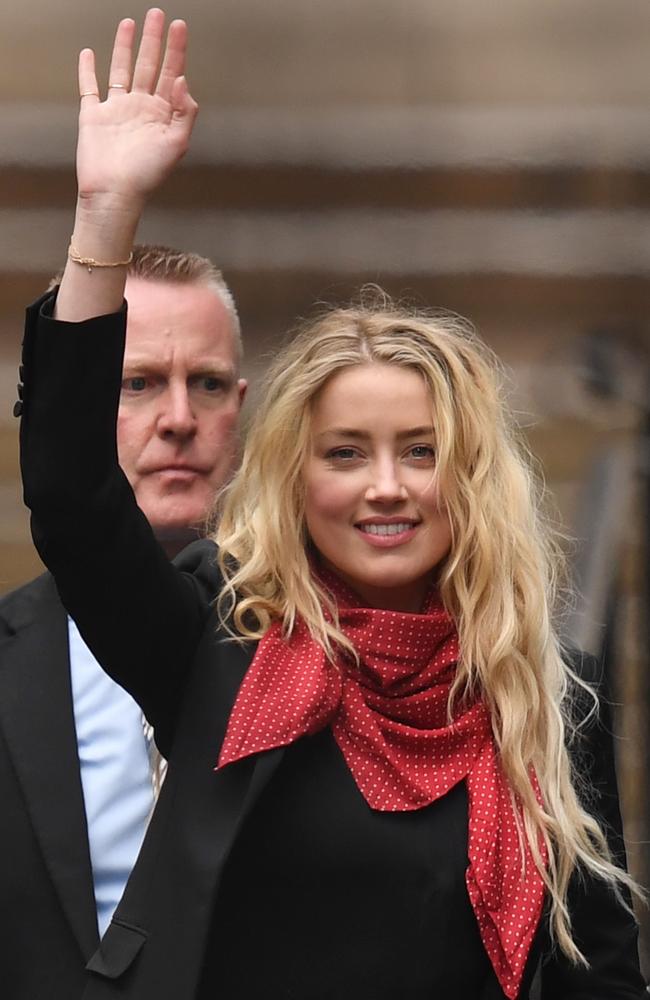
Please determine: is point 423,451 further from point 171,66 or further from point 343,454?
point 171,66

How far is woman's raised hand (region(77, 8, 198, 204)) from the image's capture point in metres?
1.72

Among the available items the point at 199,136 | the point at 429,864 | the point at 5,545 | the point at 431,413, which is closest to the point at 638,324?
the point at 199,136

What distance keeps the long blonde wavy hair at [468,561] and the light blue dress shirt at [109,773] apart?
0.21m

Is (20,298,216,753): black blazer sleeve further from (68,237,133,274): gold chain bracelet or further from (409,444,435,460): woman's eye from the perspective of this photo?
(409,444,435,460): woman's eye

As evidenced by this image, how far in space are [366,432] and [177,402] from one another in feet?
1.50

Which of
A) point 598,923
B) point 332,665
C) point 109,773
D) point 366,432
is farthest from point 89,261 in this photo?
point 598,923

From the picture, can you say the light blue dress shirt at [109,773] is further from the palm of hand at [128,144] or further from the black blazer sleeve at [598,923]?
the palm of hand at [128,144]

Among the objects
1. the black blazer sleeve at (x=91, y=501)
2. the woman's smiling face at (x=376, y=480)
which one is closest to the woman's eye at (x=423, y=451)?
the woman's smiling face at (x=376, y=480)

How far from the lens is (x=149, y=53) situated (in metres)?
1.76

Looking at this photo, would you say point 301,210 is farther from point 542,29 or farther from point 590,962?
point 590,962

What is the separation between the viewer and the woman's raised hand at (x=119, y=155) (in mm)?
1706

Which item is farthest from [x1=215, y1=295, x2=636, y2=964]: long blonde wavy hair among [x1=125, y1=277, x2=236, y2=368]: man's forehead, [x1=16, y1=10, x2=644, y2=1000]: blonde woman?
[x1=125, y1=277, x2=236, y2=368]: man's forehead

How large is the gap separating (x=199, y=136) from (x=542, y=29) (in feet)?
1.97

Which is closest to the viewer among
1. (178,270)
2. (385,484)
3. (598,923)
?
(385,484)
